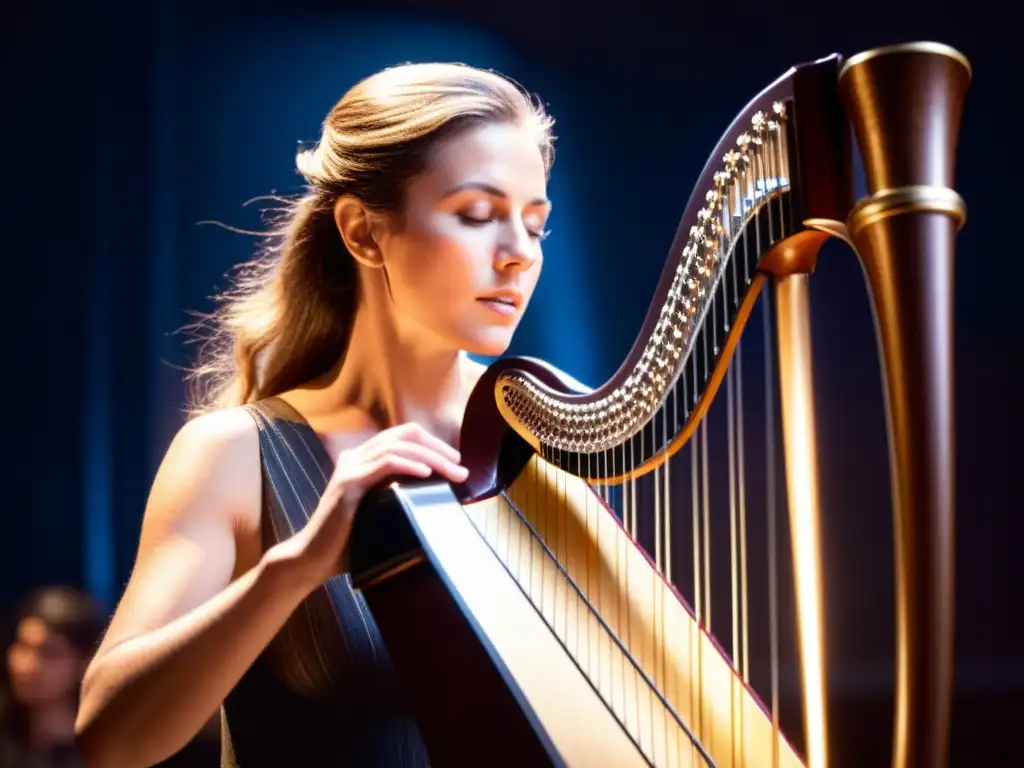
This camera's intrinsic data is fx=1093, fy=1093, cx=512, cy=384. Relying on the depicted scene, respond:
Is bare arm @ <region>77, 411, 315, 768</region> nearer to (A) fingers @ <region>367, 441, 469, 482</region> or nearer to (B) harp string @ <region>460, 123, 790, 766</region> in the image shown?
(A) fingers @ <region>367, 441, 469, 482</region>

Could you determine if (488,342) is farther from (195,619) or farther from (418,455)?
(195,619)

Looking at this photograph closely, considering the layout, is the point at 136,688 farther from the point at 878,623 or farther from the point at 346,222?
the point at 878,623

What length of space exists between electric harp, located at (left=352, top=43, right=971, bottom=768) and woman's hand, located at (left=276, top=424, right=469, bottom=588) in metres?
0.02

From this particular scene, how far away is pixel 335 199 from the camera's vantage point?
1402 mm

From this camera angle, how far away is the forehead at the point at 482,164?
1.30m

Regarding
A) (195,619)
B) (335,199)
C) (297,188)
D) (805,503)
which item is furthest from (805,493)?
(297,188)

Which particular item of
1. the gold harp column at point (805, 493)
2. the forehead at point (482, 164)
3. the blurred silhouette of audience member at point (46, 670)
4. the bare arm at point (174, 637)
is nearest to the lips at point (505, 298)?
the forehead at point (482, 164)

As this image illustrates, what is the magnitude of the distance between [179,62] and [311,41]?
0.84 ft

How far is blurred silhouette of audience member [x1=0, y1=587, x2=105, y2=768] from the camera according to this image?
1.93 meters

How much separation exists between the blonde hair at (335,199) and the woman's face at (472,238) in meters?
0.03

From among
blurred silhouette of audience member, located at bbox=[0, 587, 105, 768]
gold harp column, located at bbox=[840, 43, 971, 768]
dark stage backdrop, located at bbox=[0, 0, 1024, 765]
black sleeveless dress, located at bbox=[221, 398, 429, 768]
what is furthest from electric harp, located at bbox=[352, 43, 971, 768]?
blurred silhouette of audience member, located at bbox=[0, 587, 105, 768]

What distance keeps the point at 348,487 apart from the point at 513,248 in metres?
0.40

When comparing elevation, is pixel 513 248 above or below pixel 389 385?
above

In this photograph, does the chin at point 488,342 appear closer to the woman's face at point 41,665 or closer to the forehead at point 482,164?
the forehead at point 482,164
